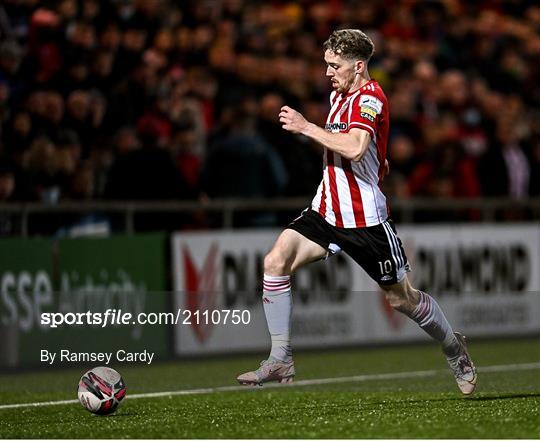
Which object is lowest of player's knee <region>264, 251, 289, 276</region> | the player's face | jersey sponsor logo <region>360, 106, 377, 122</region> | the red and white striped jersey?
player's knee <region>264, 251, 289, 276</region>

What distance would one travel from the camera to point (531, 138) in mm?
19422

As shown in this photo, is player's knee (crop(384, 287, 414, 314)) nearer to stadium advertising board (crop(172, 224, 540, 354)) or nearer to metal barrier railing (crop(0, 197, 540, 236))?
metal barrier railing (crop(0, 197, 540, 236))

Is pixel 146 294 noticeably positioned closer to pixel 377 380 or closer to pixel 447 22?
pixel 377 380

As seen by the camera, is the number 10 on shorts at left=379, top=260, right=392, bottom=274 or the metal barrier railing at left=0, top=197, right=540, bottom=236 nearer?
the number 10 on shorts at left=379, top=260, right=392, bottom=274

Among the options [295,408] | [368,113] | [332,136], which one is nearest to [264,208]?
[295,408]

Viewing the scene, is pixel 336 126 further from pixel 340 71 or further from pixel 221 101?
pixel 221 101

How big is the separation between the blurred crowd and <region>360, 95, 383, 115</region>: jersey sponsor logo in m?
5.04

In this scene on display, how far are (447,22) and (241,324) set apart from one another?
8.27m

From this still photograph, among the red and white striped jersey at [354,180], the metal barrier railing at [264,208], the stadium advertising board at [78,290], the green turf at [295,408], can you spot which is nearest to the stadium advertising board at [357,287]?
the metal barrier railing at [264,208]

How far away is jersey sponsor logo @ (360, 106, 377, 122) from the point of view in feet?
29.0

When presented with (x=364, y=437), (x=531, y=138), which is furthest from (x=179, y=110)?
(x=364, y=437)

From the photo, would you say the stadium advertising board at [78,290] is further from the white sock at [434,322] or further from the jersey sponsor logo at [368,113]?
the jersey sponsor logo at [368,113]

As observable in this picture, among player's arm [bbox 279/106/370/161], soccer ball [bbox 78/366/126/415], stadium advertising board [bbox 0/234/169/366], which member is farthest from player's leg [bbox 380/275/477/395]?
stadium advertising board [bbox 0/234/169/366]

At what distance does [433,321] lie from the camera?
944cm
